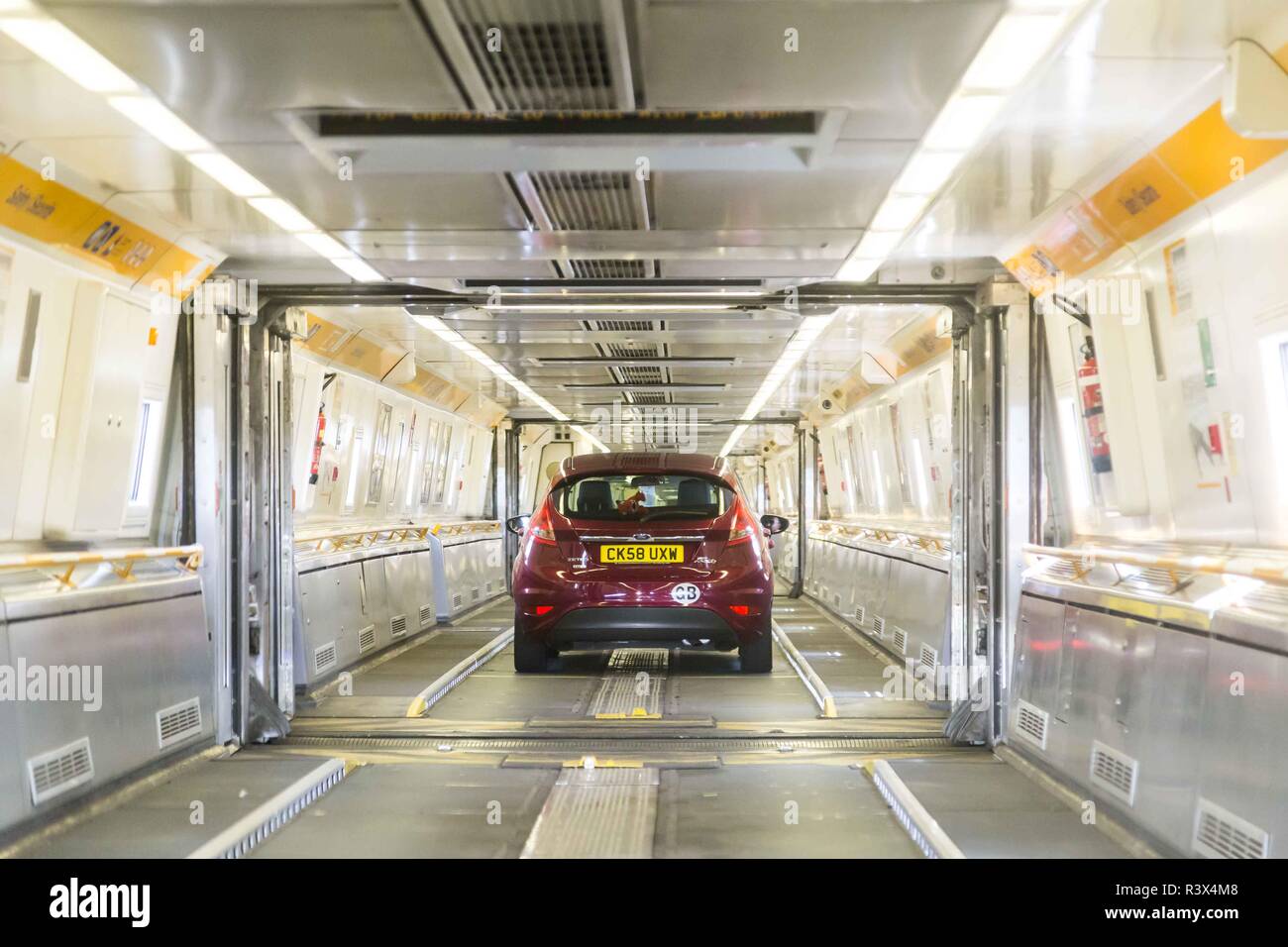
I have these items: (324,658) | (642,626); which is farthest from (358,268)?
(324,658)

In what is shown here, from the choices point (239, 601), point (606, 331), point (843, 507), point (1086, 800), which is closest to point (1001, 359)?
point (1086, 800)

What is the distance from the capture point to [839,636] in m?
13.7

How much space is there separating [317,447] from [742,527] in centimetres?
499

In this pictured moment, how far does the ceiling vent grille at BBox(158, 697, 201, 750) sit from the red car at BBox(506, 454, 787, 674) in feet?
10.5

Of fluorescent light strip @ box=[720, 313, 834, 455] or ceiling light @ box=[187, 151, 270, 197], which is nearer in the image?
ceiling light @ box=[187, 151, 270, 197]

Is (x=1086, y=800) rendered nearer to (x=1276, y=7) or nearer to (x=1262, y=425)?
(x=1262, y=425)

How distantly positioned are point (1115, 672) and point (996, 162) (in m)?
2.52

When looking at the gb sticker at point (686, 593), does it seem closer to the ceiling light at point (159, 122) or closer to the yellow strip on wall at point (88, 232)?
the yellow strip on wall at point (88, 232)

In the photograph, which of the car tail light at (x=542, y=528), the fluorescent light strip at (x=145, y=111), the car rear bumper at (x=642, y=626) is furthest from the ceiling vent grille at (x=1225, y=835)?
the car tail light at (x=542, y=528)

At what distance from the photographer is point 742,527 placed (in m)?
9.60

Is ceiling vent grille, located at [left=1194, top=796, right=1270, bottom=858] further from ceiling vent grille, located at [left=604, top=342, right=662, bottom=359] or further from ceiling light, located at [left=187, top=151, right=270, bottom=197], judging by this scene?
ceiling vent grille, located at [left=604, top=342, right=662, bottom=359]

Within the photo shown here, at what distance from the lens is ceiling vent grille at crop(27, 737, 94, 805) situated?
5.08 meters

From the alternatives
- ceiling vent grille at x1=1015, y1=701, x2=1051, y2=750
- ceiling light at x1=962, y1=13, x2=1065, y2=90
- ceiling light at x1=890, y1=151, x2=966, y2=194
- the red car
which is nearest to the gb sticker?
the red car

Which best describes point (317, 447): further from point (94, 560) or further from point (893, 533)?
point (893, 533)
